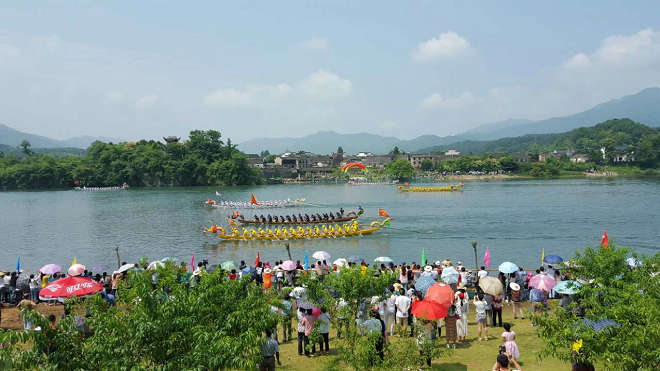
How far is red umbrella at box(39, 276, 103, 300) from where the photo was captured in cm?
1213

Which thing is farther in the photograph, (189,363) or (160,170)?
(160,170)

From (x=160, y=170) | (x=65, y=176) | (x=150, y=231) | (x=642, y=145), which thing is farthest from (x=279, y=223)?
(x=642, y=145)

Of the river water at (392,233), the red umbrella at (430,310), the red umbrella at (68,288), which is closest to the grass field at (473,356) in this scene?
the red umbrella at (430,310)

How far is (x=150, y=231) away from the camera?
144ft

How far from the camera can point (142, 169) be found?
114m

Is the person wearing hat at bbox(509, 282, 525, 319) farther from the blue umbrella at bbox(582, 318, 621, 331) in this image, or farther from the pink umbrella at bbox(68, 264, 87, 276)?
the pink umbrella at bbox(68, 264, 87, 276)

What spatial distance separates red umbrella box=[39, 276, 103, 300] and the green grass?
5.65 metres

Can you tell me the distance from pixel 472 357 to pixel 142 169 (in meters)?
116

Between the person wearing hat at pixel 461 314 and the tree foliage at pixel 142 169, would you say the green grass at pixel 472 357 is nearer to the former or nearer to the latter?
the person wearing hat at pixel 461 314

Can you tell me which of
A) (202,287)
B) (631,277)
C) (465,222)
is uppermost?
(202,287)

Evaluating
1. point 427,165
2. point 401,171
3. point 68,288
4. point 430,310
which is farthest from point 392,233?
point 427,165

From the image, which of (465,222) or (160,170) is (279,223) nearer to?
(465,222)

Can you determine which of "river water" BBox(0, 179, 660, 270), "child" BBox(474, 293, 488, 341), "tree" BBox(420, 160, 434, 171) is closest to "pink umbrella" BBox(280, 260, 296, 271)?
"child" BBox(474, 293, 488, 341)

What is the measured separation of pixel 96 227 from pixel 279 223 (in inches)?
808
